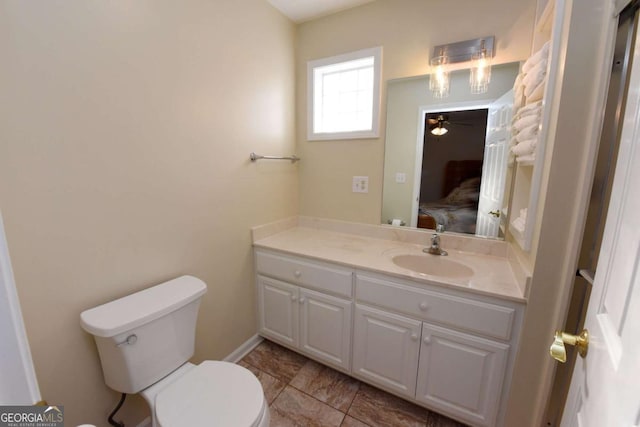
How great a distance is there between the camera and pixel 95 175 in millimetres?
1095

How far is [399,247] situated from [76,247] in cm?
170

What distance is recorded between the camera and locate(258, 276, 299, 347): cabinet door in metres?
1.80

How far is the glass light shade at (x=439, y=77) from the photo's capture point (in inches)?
64.3

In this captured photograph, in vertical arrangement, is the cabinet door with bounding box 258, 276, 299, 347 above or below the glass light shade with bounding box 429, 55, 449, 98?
below

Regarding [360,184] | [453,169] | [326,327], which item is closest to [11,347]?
[326,327]

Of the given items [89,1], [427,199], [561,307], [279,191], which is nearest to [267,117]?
[279,191]

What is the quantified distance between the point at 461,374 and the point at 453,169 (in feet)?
3.85

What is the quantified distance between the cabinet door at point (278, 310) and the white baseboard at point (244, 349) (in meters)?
0.09

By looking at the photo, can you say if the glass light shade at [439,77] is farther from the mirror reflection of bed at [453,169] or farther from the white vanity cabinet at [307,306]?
the white vanity cabinet at [307,306]

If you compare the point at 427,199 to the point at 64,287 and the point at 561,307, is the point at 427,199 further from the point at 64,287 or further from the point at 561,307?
the point at 64,287

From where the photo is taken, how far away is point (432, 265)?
1.65 m

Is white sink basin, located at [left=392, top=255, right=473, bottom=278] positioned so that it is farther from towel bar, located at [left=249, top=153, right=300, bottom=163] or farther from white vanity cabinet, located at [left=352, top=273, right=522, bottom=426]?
towel bar, located at [left=249, top=153, right=300, bottom=163]

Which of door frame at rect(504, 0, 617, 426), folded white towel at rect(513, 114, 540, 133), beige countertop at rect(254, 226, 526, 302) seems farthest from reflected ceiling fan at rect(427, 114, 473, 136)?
beige countertop at rect(254, 226, 526, 302)

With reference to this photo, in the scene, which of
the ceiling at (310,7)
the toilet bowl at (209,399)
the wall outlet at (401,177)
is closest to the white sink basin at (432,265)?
the wall outlet at (401,177)
